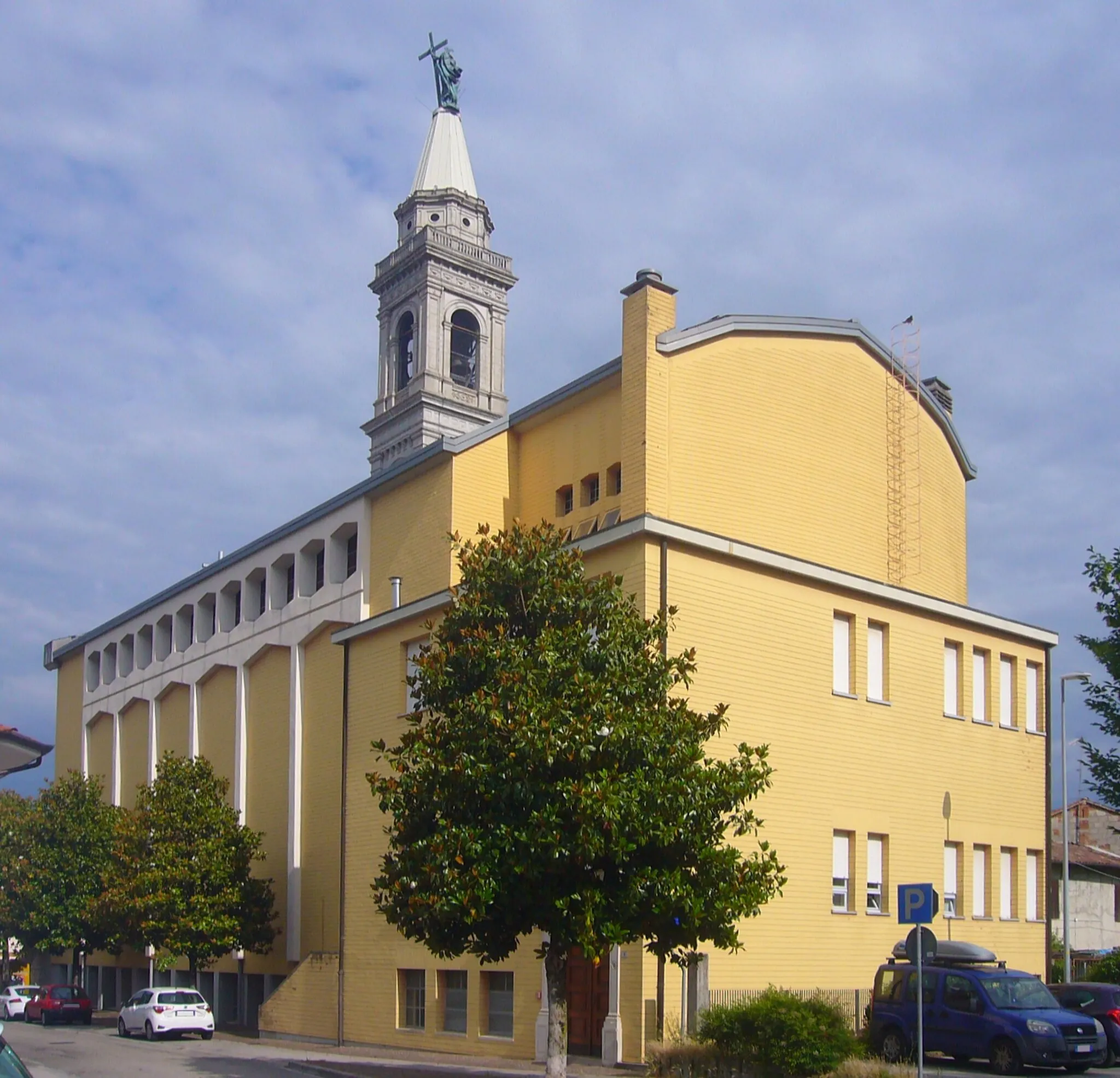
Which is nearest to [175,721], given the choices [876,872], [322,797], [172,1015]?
[322,797]

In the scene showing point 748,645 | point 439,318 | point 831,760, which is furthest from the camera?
point 439,318

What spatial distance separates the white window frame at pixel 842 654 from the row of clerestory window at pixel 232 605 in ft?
44.4

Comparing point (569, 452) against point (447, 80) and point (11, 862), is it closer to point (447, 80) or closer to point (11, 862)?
point (11, 862)

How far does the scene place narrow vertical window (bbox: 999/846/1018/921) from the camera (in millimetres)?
31328

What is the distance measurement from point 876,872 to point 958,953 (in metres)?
4.03

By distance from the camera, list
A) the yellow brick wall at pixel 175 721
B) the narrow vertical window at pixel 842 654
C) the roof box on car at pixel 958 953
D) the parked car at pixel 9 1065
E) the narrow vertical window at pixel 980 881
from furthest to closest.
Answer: the yellow brick wall at pixel 175 721, the narrow vertical window at pixel 980 881, the narrow vertical window at pixel 842 654, the roof box on car at pixel 958 953, the parked car at pixel 9 1065

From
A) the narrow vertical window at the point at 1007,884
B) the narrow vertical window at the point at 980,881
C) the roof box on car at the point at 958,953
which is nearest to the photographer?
the roof box on car at the point at 958,953

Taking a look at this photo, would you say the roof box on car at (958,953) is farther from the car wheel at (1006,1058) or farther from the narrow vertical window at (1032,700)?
the narrow vertical window at (1032,700)

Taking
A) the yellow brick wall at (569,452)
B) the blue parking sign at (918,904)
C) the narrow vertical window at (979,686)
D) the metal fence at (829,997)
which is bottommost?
the metal fence at (829,997)

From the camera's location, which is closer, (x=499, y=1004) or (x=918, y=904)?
(x=918, y=904)

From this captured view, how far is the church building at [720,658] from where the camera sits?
2636 cm

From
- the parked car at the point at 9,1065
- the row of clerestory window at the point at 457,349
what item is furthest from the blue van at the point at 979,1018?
the row of clerestory window at the point at 457,349

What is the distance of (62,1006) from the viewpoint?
4306cm

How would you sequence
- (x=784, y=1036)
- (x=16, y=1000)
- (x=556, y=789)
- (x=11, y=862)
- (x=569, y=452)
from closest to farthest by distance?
(x=556, y=789) → (x=784, y=1036) → (x=569, y=452) → (x=16, y=1000) → (x=11, y=862)
